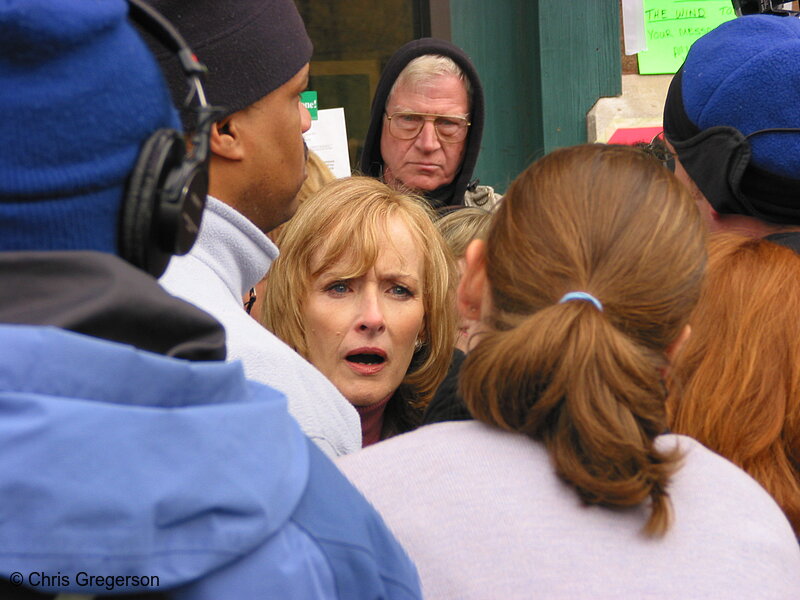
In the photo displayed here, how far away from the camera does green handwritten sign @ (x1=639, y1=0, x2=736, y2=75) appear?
4.57 m

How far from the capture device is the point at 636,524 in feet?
4.43

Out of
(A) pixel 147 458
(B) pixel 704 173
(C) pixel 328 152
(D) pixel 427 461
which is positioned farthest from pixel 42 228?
(C) pixel 328 152

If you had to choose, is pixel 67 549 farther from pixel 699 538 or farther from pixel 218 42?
pixel 218 42

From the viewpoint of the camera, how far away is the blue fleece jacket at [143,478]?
0.79 metres

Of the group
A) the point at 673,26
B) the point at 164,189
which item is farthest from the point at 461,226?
the point at 164,189

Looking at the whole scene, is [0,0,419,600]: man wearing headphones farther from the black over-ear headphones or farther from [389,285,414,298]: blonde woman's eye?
[389,285,414,298]: blonde woman's eye

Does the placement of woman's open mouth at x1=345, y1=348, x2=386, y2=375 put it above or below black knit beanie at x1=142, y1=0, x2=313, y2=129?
below

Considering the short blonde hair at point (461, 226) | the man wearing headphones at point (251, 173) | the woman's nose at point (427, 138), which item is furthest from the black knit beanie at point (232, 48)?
the woman's nose at point (427, 138)

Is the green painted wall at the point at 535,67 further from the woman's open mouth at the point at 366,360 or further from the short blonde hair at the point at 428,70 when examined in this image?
the woman's open mouth at the point at 366,360

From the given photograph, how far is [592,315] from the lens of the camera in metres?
1.38

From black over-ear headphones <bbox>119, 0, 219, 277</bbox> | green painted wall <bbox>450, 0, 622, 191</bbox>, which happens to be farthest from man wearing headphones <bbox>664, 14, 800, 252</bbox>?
green painted wall <bbox>450, 0, 622, 191</bbox>

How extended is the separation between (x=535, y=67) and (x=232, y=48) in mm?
3211

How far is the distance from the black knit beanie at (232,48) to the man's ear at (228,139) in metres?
0.02

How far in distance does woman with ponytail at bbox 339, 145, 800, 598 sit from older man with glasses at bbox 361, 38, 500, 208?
2.16m
